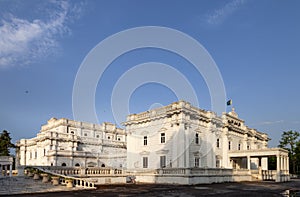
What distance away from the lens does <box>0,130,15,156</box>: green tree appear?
55594mm

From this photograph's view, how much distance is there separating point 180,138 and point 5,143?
44174 mm

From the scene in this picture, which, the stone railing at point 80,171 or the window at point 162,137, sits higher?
the window at point 162,137

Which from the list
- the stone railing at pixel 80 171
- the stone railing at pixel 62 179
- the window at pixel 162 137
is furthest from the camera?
the window at pixel 162 137

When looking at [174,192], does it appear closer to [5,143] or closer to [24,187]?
[24,187]

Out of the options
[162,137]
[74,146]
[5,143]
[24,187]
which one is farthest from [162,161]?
[5,143]

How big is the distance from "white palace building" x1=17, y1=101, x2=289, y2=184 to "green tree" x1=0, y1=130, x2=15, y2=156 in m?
→ 10.5

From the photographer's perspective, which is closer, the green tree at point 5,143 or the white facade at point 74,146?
the white facade at point 74,146

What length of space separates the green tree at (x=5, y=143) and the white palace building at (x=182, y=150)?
412 inches

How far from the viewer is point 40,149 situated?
161 feet

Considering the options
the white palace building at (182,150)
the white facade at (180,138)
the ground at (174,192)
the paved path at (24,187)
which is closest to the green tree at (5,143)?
the white palace building at (182,150)

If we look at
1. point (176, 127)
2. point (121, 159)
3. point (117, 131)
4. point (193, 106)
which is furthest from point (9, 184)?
point (117, 131)

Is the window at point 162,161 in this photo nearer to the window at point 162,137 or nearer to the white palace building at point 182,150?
the white palace building at point 182,150

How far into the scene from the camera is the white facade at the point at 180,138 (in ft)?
95.0

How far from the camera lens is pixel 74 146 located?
48.5m
